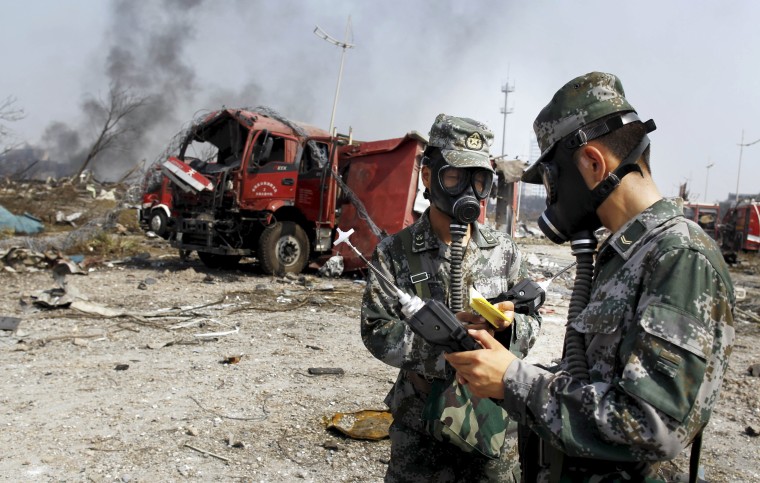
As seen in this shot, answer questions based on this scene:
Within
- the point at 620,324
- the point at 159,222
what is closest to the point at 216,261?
the point at 159,222

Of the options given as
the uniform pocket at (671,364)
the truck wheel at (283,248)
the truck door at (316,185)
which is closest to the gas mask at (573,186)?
the uniform pocket at (671,364)

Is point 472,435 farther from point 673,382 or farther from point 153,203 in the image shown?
point 153,203

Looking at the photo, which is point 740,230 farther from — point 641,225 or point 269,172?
point 641,225

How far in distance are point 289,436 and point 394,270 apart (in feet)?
6.93

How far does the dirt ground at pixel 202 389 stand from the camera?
348 cm

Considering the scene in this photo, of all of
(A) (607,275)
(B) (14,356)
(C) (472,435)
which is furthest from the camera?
(B) (14,356)

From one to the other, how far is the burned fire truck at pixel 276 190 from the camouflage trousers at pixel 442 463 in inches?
286

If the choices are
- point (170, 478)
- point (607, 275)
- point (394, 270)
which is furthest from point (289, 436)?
point (607, 275)

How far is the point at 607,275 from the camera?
4.42ft

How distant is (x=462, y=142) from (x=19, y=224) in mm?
15946

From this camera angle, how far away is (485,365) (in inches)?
53.2

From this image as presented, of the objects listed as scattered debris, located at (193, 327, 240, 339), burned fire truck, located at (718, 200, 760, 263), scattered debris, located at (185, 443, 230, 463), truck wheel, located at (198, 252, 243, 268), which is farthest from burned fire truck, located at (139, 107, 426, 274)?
burned fire truck, located at (718, 200, 760, 263)

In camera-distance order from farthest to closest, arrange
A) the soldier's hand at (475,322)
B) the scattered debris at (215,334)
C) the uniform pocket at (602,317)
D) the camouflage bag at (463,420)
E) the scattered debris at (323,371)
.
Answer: the scattered debris at (215,334) < the scattered debris at (323,371) < the camouflage bag at (463,420) < the soldier's hand at (475,322) < the uniform pocket at (602,317)

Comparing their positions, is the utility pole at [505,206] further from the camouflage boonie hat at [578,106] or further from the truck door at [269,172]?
the camouflage boonie hat at [578,106]
